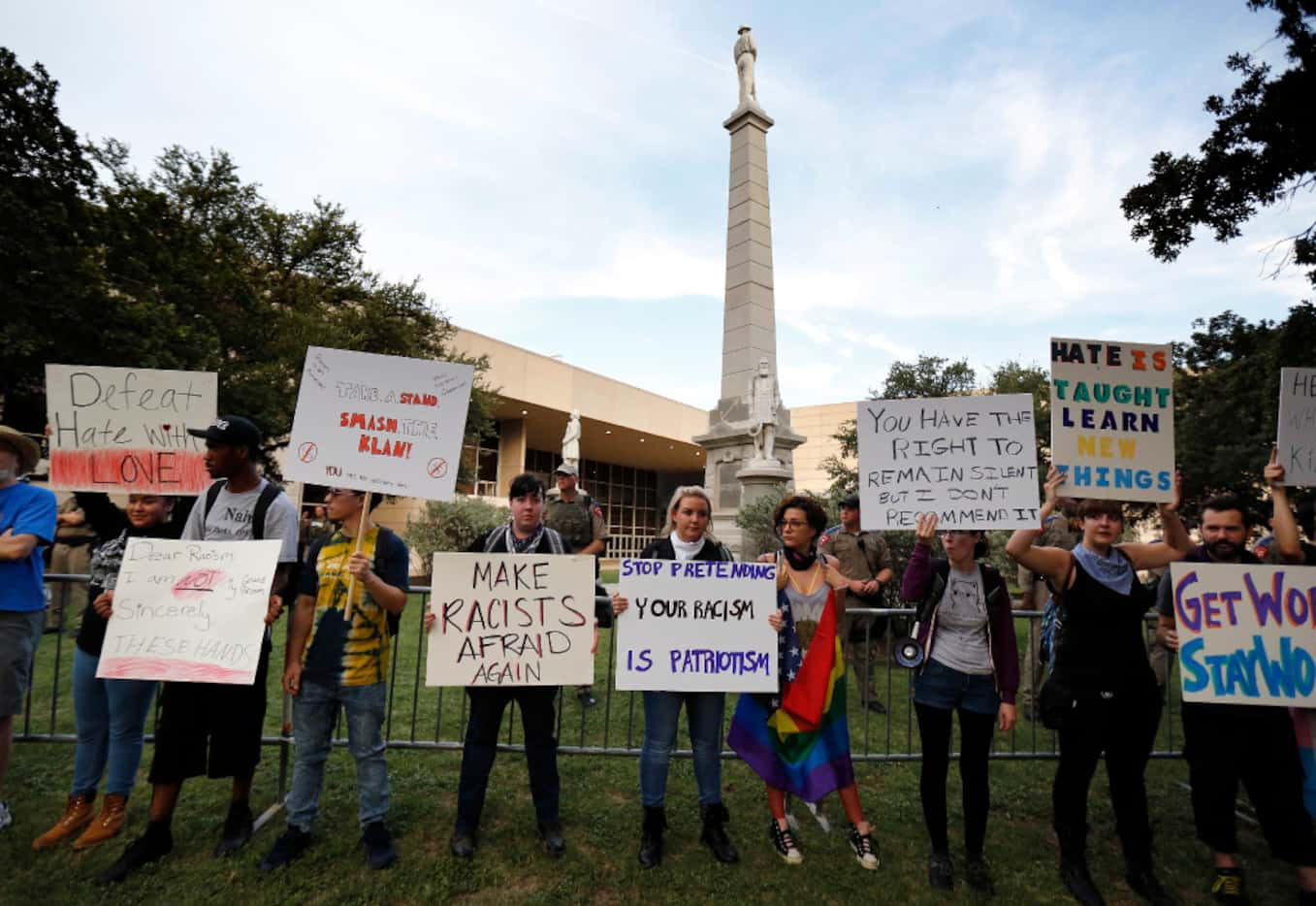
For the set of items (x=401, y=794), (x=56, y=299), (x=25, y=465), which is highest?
(x=56, y=299)

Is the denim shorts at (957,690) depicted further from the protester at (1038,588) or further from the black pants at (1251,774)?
the protester at (1038,588)

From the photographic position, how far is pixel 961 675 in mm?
3293

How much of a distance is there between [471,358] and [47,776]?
21.8 m

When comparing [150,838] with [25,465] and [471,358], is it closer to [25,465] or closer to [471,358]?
[25,465]


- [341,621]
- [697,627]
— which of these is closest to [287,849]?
[341,621]

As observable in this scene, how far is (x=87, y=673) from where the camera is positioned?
136 inches

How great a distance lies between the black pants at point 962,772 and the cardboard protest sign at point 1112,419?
131 centimetres

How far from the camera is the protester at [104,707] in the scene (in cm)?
341

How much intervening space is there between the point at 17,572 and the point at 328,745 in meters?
1.81

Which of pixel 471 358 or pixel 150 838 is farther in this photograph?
pixel 471 358

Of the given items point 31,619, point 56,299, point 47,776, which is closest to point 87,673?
point 31,619

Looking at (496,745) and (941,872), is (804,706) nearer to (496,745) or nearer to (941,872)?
(941,872)

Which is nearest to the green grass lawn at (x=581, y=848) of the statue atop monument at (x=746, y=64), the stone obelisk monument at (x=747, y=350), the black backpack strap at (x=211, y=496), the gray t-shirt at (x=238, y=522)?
the gray t-shirt at (x=238, y=522)

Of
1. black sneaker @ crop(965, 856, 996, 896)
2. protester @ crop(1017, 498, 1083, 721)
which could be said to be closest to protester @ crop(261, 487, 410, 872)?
black sneaker @ crop(965, 856, 996, 896)
